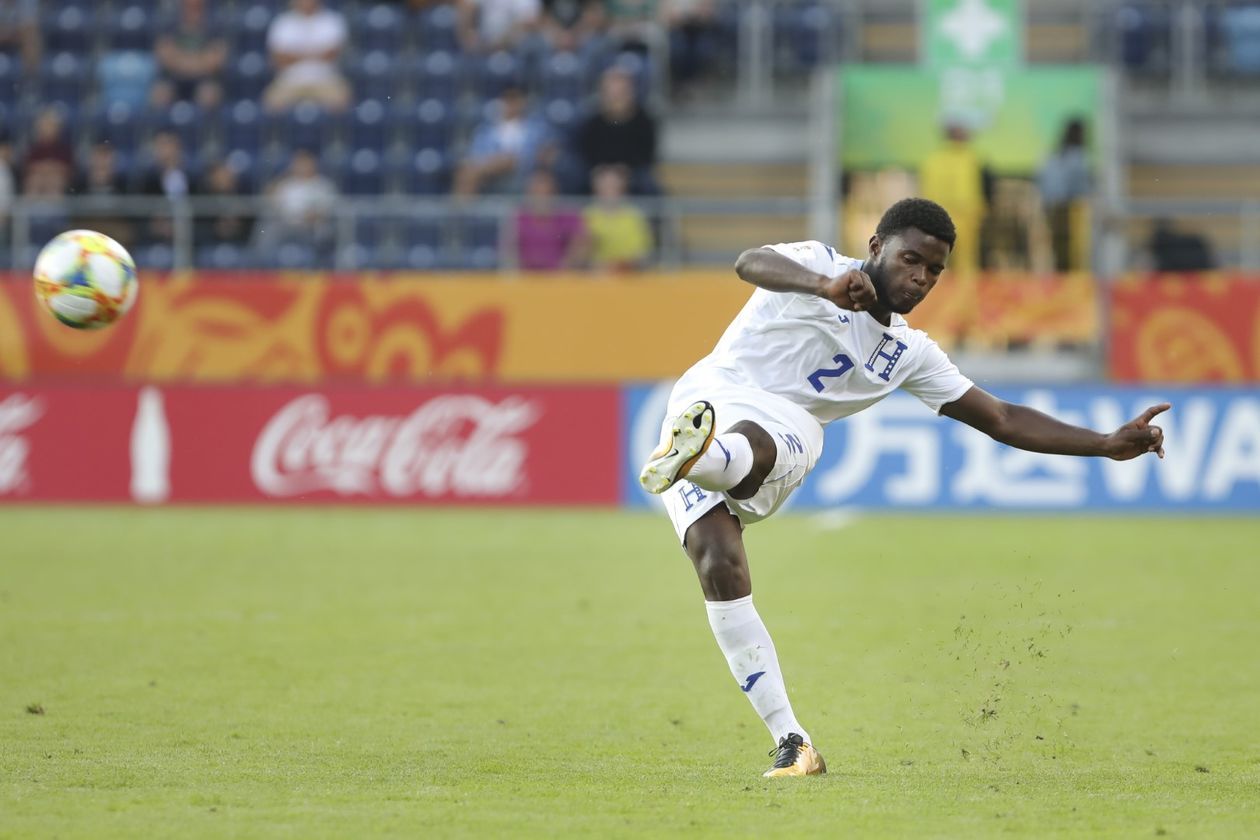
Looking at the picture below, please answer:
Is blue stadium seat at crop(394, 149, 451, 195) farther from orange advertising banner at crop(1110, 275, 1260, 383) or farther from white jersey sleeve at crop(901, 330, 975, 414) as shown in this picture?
white jersey sleeve at crop(901, 330, 975, 414)

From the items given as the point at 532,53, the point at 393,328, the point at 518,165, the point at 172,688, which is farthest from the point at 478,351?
the point at 172,688

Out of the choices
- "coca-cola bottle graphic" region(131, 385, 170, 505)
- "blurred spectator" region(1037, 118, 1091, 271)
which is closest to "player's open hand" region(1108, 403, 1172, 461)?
"blurred spectator" region(1037, 118, 1091, 271)

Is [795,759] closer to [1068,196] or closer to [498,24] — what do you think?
[1068,196]

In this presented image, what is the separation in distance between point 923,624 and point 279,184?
38.6 feet

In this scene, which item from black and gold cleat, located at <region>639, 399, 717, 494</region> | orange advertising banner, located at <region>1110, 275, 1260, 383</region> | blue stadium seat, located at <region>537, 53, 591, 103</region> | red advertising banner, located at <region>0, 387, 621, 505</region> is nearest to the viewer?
black and gold cleat, located at <region>639, 399, 717, 494</region>

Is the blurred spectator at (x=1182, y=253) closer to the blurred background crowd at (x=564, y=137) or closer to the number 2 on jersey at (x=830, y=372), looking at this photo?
the blurred background crowd at (x=564, y=137)

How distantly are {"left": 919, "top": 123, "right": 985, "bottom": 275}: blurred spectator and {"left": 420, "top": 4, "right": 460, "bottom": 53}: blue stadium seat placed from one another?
600cm

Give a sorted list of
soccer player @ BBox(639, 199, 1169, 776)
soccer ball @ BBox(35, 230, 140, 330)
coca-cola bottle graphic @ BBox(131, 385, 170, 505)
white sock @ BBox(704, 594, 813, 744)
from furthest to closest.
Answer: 1. coca-cola bottle graphic @ BBox(131, 385, 170, 505)
2. soccer ball @ BBox(35, 230, 140, 330)
3. white sock @ BBox(704, 594, 813, 744)
4. soccer player @ BBox(639, 199, 1169, 776)

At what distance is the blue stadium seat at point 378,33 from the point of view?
2288 centimetres

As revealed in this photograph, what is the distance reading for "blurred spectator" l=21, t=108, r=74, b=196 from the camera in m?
20.4

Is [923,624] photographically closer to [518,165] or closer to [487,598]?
[487,598]

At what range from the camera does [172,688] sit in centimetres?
888

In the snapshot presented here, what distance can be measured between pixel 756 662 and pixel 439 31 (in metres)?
17.1

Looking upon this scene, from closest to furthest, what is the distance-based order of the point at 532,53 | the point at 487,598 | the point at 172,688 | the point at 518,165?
the point at 172,688, the point at 487,598, the point at 518,165, the point at 532,53
